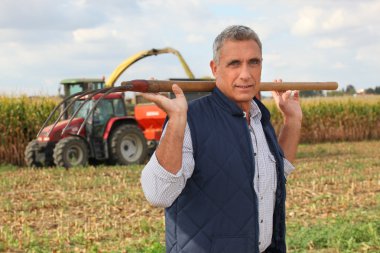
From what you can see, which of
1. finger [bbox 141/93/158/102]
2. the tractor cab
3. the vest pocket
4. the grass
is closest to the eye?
finger [bbox 141/93/158/102]

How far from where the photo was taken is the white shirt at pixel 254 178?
7.61 ft

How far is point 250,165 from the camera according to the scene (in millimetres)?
2539

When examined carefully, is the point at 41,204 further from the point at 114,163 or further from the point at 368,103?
the point at 368,103

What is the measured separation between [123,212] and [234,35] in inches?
253

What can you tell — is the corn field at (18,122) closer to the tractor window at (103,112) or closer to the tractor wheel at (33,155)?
the tractor wheel at (33,155)

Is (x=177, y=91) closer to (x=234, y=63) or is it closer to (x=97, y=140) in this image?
(x=234, y=63)

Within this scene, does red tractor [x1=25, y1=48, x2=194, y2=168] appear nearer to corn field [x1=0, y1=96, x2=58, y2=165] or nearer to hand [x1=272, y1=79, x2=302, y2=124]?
corn field [x1=0, y1=96, x2=58, y2=165]

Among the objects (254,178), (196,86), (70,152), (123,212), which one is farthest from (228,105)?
(70,152)

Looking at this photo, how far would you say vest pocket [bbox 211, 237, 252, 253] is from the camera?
2.47 meters

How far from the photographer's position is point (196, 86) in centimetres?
271

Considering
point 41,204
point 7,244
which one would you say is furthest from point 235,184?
point 41,204

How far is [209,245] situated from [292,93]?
45.8 inches

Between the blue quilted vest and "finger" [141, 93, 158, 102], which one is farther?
the blue quilted vest

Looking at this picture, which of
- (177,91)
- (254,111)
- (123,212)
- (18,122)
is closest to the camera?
(177,91)
